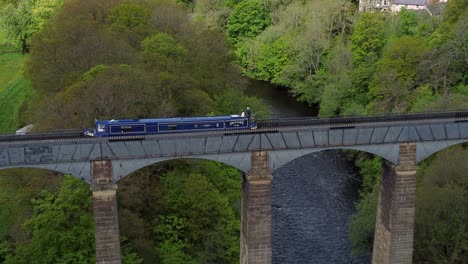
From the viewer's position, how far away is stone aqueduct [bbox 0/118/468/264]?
131ft

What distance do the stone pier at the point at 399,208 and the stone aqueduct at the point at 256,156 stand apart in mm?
67

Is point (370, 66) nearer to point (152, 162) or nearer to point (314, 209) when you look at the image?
point (314, 209)

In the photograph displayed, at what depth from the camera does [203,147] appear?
A: 4147cm

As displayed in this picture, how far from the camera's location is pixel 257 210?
140ft

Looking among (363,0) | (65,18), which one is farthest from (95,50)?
(363,0)

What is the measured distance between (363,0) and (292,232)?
61102mm

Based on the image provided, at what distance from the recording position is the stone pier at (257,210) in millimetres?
42094

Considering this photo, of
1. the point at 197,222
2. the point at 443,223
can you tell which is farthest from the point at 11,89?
the point at 443,223

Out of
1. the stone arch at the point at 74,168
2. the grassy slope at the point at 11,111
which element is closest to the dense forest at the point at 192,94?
the grassy slope at the point at 11,111

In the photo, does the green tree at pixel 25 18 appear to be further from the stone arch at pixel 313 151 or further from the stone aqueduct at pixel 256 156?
the stone arch at pixel 313 151

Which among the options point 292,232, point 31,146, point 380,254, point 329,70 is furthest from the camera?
point 329,70

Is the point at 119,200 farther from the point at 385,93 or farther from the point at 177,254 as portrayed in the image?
the point at 385,93

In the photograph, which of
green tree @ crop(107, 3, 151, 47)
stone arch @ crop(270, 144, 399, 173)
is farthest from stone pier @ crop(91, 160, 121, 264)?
green tree @ crop(107, 3, 151, 47)

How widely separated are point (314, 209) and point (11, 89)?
4753cm
